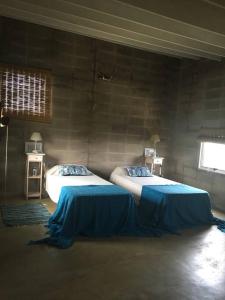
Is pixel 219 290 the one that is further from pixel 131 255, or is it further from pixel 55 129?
pixel 55 129

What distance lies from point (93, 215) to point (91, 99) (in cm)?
295

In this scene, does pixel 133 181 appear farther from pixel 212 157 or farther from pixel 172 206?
pixel 212 157

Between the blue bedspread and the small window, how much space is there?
1.45 m

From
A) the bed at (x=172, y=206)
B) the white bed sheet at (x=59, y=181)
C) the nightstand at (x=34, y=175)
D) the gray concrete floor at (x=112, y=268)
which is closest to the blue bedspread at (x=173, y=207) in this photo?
the bed at (x=172, y=206)

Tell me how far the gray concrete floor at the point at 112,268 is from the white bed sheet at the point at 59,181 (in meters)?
0.90

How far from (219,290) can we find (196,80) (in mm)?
4976

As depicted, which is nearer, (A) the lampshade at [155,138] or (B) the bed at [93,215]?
(B) the bed at [93,215]

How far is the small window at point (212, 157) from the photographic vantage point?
623 centimetres

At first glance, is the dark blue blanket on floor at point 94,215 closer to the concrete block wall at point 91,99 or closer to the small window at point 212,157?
the concrete block wall at point 91,99

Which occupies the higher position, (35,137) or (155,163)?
(35,137)

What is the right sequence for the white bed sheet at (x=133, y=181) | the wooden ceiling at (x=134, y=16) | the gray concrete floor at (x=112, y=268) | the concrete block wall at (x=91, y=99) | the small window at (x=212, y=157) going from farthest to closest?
the small window at (x=212, y=157) < the concrete block wall at (x=91, y=99) < the white bed sheet at (x=133, y=181) < the wooden ceiling at (x=134, y=16) < the gray concrete floor at (x=112, y=268)

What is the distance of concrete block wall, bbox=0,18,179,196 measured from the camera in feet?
18.6

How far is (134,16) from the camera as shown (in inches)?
163

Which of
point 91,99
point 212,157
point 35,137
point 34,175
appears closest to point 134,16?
point 91,99
